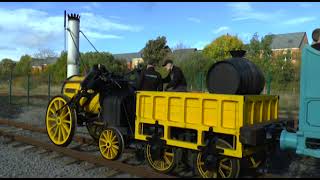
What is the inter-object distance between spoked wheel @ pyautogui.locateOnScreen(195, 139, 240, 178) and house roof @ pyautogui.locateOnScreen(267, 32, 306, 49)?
80.2 meters

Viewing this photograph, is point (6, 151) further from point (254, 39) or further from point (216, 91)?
point (254, 39)

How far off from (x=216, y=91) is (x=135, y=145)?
7.08 feet

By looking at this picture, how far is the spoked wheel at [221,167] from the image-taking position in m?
6.71

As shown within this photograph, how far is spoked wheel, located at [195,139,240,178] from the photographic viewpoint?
6.71 m

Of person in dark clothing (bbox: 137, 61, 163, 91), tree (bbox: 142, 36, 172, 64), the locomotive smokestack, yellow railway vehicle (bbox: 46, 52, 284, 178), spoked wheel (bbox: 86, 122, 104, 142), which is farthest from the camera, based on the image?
tree (bbox: 142, 36, 172, 64)

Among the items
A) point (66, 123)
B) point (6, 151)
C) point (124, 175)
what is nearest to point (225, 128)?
point (124, 175)

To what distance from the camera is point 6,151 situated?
31.1 feet

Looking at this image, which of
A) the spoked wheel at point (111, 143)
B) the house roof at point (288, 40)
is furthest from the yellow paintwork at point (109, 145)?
the house roof at point (288, 40)

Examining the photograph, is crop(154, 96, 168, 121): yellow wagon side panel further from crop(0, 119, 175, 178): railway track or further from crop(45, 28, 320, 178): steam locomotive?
crop(0, 119, 175, 178): railway track

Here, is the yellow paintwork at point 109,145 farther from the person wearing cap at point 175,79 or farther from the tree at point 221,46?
the tree at point 221,46

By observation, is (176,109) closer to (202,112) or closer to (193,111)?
(193,111)

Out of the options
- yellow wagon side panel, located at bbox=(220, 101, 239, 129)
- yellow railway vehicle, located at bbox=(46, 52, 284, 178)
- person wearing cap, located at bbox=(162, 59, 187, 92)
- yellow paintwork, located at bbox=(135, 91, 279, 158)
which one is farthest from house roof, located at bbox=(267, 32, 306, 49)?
yellow wagon side panel, located at bbox=(220, 101, 239, 129)

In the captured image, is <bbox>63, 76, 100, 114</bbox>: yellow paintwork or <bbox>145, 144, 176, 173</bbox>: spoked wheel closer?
<bbox>145, 144, 176, 173</bbox>: spoked wheel

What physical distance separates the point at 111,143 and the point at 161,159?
116 centimetres
